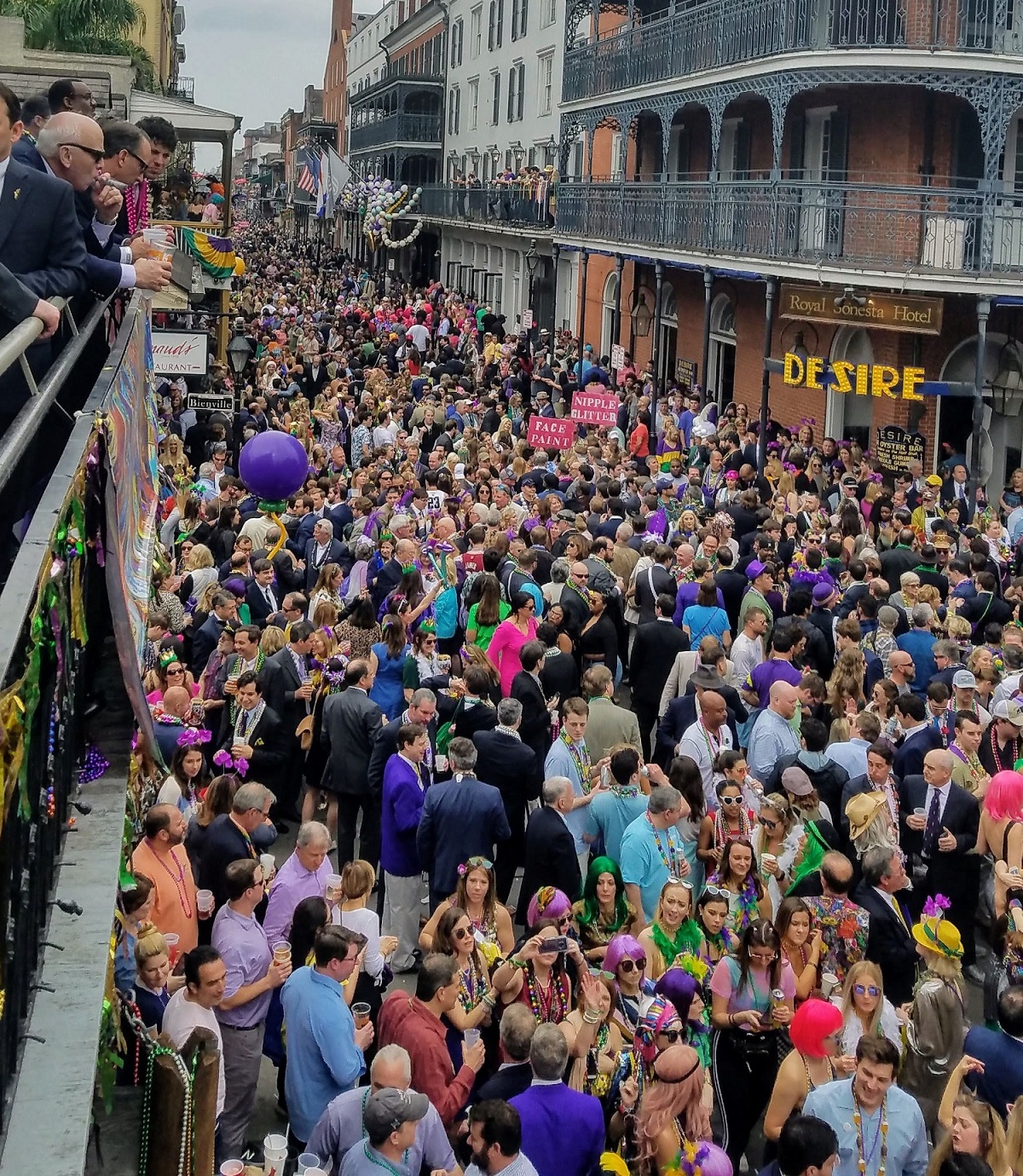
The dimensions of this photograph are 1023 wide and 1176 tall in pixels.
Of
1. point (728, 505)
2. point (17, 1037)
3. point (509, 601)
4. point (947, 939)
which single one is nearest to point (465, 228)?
point (728, 505)

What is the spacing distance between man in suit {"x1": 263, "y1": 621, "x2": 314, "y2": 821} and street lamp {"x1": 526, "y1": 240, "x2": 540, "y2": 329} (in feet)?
112

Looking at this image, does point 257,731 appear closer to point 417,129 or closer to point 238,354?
point 238,354

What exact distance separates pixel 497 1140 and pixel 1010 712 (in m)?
4.95

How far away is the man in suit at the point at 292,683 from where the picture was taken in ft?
31.8

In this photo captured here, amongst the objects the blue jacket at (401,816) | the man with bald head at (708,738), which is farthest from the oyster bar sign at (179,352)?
the man with bald head at (708,738)

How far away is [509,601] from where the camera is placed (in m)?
10.8

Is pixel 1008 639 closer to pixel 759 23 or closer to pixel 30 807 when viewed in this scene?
pixel 30 807

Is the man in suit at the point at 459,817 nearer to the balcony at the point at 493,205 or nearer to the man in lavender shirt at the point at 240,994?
the man in lavender shirt at the point at 240,994

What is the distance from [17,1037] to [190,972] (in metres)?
2.49

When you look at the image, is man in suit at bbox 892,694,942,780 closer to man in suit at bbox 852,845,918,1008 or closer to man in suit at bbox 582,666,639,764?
man in suit at bbox 582,666,639,764

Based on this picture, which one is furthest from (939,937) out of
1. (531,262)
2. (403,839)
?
(531,262)

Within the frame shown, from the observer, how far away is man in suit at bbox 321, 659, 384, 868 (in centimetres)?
→ 932

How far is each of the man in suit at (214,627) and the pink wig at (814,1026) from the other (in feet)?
17.6

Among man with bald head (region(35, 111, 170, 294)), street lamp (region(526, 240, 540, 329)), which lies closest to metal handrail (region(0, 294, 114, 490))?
man with bald head (region(35, 111, 170, 294))
